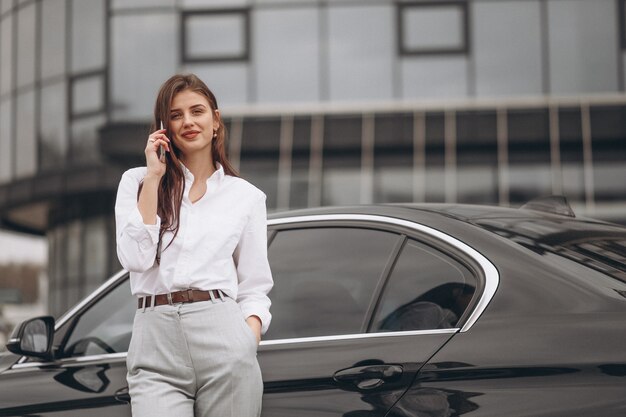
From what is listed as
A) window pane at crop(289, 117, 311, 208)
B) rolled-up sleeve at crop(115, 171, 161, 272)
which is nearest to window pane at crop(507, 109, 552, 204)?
window pane at crop(289, 117, 311, 208)

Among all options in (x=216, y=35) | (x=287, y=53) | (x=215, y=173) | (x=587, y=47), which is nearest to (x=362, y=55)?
(x=287, y=53)

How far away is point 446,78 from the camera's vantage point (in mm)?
19594

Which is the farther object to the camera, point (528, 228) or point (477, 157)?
point (477, 157)

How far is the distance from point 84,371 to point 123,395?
10.9 inches

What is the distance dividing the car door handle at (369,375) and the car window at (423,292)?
0.19 meters

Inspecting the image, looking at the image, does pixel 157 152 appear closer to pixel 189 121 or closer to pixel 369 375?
pixel 189 121

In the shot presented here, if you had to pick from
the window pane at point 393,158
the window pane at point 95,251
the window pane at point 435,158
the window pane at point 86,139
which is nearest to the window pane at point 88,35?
the window pane at point 86,139

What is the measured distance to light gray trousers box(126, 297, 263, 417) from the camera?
2904 millimetres

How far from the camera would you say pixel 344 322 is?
127 inches

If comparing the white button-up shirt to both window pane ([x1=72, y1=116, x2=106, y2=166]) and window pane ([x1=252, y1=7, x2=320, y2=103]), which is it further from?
window pane ([x1=72, y1=116, x2=106, y2=166])

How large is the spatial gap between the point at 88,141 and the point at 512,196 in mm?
9257

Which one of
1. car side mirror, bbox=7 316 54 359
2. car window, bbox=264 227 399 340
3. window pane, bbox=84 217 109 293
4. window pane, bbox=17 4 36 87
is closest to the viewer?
car window, bbox=264 227 399 340

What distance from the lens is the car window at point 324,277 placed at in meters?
3.24

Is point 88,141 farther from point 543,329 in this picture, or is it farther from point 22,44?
point 543,329
